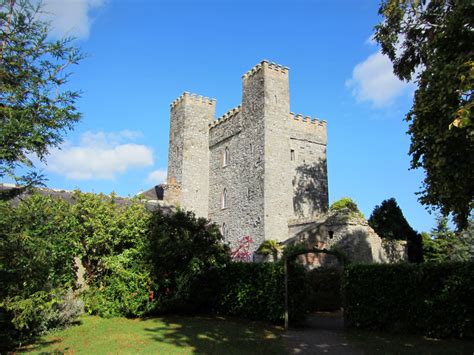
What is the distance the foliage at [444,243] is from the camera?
27.7 metres

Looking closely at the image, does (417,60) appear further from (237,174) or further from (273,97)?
(237,174)

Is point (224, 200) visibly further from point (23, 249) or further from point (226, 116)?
→ point (23, 249)

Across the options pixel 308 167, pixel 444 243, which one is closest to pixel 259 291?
pixel 308 167

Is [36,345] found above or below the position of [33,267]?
below

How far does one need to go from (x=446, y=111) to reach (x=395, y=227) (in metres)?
19.8

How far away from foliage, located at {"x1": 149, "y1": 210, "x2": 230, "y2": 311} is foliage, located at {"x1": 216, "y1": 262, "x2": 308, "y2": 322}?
55 centimetres

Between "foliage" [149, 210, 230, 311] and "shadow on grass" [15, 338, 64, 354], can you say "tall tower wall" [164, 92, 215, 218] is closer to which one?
"foliage" [149, 210, 230, 311]

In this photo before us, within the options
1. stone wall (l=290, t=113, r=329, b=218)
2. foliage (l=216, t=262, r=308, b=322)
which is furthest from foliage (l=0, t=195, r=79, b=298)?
stone wall (l=290, t=113, r=329, b=218)

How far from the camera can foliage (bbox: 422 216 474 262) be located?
1092 inches

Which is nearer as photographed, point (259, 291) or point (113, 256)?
point (259, 291)

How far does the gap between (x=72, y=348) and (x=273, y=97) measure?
2068 centimetres

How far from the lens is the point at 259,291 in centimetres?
1301

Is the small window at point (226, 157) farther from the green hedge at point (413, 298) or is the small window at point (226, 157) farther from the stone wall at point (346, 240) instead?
the green hedge at point (413, 298)

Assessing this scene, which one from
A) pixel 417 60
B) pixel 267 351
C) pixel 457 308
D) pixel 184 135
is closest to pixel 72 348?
pixel 267 351
